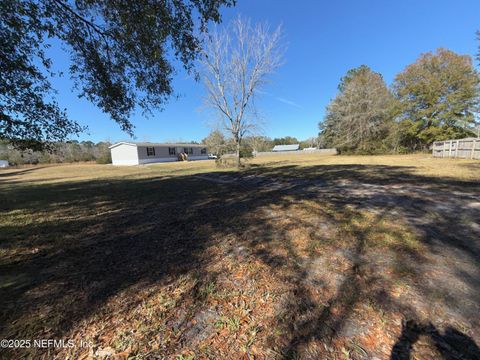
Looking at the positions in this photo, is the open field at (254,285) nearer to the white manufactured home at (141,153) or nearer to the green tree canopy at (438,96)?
the green tree canopy at (438,96)

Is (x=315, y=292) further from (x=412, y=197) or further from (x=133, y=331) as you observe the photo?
(x=412, y=197)

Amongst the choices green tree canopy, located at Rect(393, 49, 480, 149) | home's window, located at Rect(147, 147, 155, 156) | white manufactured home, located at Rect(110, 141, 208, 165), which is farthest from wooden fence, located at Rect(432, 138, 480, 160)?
home's window, located at Rect(147, 147, 155, 156)

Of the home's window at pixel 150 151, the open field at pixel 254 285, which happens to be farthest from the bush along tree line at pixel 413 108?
the home's window at pixel 150 151

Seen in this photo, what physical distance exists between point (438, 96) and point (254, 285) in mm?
31647

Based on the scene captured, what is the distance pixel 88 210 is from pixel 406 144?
114ft

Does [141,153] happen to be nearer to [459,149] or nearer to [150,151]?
[150,151]

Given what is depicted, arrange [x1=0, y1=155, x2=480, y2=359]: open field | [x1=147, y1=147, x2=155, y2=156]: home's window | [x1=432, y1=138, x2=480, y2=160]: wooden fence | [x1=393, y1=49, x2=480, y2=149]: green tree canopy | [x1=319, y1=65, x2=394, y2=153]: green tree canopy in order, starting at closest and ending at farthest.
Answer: [x1=0, y1=155, x2=480, y2=359]: open field < [x1=432, y1=138, x2=480, y2=160]: wooden fence < [x1=393, y1=49, x2=480, y2=149]: green tree canopy < [x1=319, y1=65, x2=394, y2=153]: green tree canopy < [x1=147, y1=147, x2=155, y2=156]: home's window

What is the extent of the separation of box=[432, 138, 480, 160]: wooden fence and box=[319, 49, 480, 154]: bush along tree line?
29.2 feet

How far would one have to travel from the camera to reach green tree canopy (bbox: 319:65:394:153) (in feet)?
88.5

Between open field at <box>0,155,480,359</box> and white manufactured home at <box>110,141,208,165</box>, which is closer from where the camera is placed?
open field at <box>0,155,480,359</box>

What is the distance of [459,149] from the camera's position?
49.5ft

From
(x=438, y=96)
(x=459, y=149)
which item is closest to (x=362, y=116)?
(x=438, y=96)

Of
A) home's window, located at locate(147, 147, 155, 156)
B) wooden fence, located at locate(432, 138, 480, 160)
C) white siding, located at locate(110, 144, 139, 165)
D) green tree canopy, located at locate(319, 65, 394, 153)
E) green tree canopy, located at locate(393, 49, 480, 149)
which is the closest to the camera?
wooden fence, located at locate(432, 138, 480, 160)

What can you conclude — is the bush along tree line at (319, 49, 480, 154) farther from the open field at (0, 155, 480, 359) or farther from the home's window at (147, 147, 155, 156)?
the home's window at (147, 147, 155, 156)
